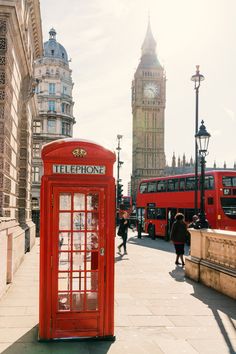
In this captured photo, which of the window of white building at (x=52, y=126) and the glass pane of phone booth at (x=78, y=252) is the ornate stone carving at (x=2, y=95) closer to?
the glass pane of phone booth at (x=78, y=252)

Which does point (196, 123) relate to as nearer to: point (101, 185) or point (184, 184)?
point (184, 184)

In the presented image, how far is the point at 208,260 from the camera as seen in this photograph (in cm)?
998

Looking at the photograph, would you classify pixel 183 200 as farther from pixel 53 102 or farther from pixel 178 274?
pixel 53 102

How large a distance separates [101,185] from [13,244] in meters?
5.01

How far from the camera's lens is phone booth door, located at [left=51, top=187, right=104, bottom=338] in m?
5.71

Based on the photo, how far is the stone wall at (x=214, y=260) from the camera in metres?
8.60

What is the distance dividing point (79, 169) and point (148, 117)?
99.6 m

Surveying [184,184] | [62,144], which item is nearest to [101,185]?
[62,144]

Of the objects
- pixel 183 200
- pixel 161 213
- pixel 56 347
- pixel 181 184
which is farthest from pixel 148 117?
pixel 56 347

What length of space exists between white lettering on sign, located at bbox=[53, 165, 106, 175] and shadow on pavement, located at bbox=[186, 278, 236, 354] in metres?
2.90

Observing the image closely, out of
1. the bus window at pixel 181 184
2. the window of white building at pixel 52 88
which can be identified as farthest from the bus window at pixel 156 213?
the window of white building at pixel 52 88

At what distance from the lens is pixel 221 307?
769 cm

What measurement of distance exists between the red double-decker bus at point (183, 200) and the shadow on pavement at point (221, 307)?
33.5 ft

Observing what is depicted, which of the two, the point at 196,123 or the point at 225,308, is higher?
the point at 196,123
